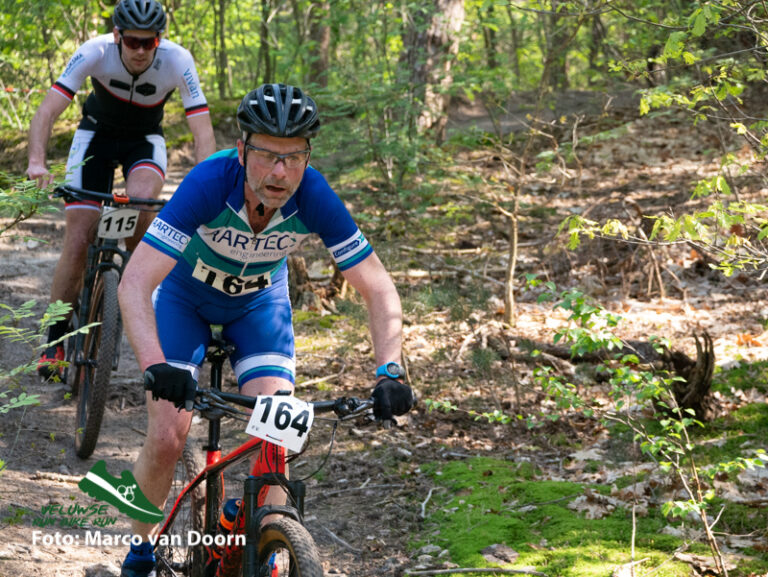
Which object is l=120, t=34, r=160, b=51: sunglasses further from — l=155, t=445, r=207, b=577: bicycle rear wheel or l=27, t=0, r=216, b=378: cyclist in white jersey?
l=155, t=445, r=207, b=577: bicycle rear wheel

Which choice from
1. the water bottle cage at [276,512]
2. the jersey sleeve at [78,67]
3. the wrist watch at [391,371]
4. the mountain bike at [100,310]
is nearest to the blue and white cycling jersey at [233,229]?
the wrist watch at [391,371]

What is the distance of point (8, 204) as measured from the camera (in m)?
2.87

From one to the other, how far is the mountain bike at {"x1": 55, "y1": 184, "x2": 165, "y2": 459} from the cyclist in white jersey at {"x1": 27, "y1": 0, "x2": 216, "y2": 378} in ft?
0.47

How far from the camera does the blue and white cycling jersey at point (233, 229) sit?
2855 mm

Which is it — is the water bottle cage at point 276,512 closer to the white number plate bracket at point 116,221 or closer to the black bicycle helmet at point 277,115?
the black bicycle helmet at point 277,115

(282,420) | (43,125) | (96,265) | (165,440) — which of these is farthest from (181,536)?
(43,125)

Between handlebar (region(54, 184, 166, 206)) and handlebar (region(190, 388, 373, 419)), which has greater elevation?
handlebar (region(54, 184, 166, 206))

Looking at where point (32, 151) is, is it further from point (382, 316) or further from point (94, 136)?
point (382, 316)

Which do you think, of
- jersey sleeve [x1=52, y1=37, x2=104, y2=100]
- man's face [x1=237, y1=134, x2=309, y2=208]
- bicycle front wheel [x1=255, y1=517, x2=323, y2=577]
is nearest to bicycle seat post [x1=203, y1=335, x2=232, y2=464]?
bicycle front wheel [x1=255, y1=517, x2=323, y2=577]

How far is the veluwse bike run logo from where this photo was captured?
9.84 feet

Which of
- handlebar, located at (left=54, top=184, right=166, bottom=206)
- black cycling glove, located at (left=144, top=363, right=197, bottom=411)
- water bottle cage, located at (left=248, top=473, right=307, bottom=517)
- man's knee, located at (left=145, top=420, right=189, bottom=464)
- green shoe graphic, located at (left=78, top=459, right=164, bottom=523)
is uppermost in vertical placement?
handlebar, located at (left=54, top=184, right=166, bottom=206)

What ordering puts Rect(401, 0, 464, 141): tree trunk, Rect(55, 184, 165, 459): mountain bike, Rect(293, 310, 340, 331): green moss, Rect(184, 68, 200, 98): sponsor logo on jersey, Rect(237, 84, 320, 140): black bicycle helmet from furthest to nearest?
Rect(401, 0, 464, 141): tree trunk
Rect(293, 310, 340, 331): green moss
Rect(184, 68, 200, 98): sponsor logo on jersey
Rect(55, 184, 165, 459): mountain bike
Rect(237, 84, 320, 140): black bicycle helmet

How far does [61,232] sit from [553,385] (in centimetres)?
755

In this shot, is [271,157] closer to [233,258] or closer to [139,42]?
[233,258]
